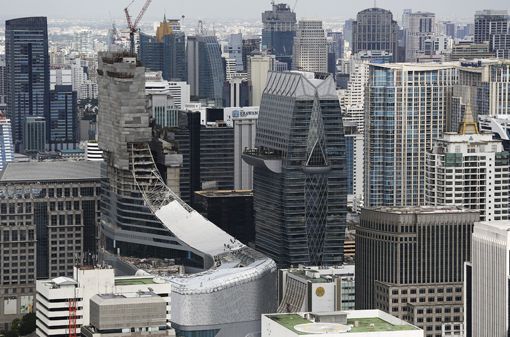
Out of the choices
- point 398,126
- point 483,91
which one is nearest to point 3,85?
point 483,91

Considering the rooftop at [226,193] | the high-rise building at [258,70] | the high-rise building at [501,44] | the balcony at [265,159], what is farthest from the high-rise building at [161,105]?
the high-rise building at [501,44]

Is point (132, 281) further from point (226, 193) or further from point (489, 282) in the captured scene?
point (226, 193)

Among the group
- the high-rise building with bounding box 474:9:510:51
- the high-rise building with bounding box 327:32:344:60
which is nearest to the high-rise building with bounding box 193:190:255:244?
the high-rise building with bounding box 474:9:510:51

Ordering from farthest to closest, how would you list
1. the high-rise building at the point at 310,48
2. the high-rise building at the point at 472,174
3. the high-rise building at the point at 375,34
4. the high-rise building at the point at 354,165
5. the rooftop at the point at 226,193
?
the high-rise building at the point at 375,34 → the high-rise building at the point at 310,48 → the high-rise building at the point at 354,165 → the rooftop at the point at 226,193 → the high-rise building at the point at 472,174

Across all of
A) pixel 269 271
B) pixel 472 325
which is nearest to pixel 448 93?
pixel 269 271

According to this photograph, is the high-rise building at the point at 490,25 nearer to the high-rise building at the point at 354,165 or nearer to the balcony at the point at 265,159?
A: the high-rise building at the point at 354,165

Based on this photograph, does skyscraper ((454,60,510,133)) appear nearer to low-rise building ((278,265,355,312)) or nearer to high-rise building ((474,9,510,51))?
high-rise building ((474,9,510,51))
